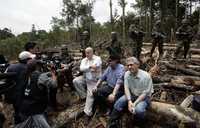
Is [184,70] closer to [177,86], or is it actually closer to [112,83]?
[177,86]

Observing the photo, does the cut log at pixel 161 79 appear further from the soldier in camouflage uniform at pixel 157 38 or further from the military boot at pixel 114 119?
the soldier in camouflage uniform at pixel 157 38

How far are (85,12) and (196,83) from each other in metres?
40.9

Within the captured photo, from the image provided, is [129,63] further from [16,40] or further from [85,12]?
[85,12]

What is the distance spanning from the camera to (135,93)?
7.24m

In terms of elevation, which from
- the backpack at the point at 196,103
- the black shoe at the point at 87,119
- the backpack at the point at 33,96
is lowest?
the black shoe at the point at 87,119

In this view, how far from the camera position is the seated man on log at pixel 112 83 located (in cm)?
766

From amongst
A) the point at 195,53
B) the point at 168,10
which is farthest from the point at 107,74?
the point at 168,10

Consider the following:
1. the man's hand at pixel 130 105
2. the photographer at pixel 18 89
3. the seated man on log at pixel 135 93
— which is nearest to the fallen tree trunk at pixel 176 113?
the seated man on log at pixel 135 93

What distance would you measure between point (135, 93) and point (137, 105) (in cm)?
38

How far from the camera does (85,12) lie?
49406 mm

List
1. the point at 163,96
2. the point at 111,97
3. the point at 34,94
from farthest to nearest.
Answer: the point at 163,96, the point at 111,97, the point at 34,94

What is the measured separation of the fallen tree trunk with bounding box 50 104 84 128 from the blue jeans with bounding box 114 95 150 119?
193 centimetres

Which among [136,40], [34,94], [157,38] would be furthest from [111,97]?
[157,38]

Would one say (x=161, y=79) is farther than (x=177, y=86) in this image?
Yes
